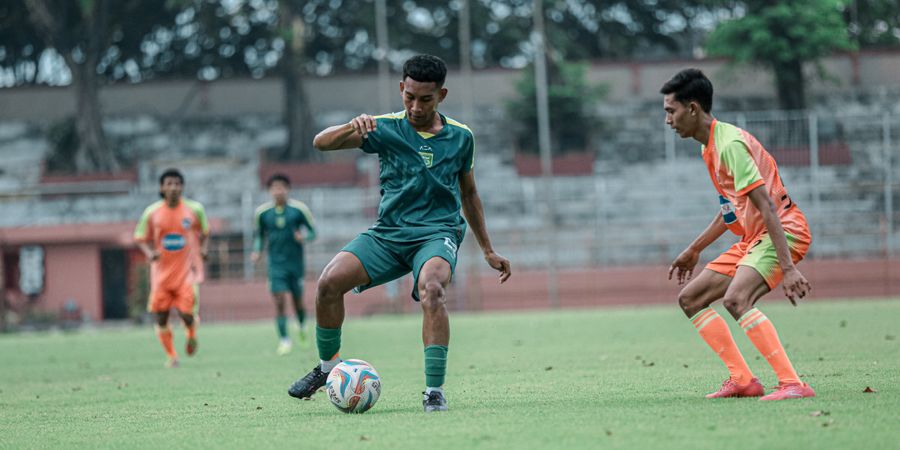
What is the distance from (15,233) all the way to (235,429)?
32.6 m

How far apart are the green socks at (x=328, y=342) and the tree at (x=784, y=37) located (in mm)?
34491

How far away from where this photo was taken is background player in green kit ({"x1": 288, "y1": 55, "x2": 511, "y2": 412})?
25.5 ft

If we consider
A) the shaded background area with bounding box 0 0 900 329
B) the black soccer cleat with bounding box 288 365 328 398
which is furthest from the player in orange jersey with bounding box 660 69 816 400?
the shaded background area with bounding box 0 0 900 329

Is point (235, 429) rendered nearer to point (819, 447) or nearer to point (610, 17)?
point (819, 447)

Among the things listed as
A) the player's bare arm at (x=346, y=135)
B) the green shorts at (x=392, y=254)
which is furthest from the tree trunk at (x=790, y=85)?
the player's bare arm at (x=346, y=135)

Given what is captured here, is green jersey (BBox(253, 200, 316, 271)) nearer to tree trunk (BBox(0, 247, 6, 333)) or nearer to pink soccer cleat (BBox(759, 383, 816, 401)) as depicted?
pink soccer cleat (BBox(759, 383, 816, 401))

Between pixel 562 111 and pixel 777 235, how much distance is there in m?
35.1

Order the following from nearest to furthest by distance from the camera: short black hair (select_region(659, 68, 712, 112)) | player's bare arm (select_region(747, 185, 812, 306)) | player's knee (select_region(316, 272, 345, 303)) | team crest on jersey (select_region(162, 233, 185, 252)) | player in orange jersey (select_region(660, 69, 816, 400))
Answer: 1. player's bare arm (select_region(747, 185, 812, 306))
2. player in orange jersey (select_region(660, 69, 816, 400))
3. short black hair (select_region(659, 68, 712, 112))
4. player's knee (select_region(316, 272, 345, 303))
5. team crest on jersey (select_region(162, 233, 185, 252))

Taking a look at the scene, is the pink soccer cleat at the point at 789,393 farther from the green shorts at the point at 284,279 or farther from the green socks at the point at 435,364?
the green shorts at the point at 284,279

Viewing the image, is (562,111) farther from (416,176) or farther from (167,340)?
(416,176)

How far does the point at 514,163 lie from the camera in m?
41.4

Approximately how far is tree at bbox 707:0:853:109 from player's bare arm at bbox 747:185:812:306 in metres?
34.5

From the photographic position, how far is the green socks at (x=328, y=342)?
26.9 feet

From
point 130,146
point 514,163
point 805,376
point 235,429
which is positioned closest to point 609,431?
point 235,429
